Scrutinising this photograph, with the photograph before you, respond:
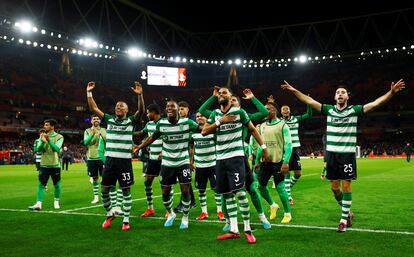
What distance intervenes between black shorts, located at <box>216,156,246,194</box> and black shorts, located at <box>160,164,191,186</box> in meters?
1.37

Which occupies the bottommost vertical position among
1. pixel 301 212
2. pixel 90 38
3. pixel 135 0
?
pixel 301 212

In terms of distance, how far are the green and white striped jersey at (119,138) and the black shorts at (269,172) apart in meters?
2.78

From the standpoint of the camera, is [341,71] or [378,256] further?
[341,71]

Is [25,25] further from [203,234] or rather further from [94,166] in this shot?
[203,234]

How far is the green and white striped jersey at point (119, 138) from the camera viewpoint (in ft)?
27.1

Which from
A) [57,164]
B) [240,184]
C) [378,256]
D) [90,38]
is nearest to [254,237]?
[240,184]

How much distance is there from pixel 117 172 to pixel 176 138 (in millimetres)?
1346

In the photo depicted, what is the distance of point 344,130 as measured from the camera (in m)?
7.54

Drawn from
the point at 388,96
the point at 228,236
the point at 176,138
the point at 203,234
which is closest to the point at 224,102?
the point at 176,138

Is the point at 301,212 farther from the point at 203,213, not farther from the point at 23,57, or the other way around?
the point at 23,57

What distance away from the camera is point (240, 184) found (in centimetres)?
678

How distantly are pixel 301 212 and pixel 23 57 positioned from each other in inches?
2097

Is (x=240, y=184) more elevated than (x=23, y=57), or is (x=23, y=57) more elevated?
(x=23, y=57)

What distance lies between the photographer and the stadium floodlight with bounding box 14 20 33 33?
112ft
